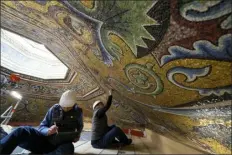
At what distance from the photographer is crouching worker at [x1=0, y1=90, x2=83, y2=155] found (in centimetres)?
306

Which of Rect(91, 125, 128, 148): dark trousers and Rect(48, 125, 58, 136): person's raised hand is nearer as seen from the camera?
Rect(48, 125, 58, 136): person's raised hand

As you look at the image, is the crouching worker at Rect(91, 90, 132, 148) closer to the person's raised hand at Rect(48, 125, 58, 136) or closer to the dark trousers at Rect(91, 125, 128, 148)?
the dark trousers at Rect(91, 125, 128, 148)

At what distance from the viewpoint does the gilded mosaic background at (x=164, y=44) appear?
154 cm

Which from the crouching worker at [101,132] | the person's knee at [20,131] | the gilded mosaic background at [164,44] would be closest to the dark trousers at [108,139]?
the crouching worker at [101,132]

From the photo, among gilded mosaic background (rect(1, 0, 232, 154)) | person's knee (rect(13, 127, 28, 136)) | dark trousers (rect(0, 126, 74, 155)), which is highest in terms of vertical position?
gilded mosaic background (rect(1, 0, 232, 154))

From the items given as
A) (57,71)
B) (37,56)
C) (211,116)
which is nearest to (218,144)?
(211,116)

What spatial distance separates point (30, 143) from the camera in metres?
3.04

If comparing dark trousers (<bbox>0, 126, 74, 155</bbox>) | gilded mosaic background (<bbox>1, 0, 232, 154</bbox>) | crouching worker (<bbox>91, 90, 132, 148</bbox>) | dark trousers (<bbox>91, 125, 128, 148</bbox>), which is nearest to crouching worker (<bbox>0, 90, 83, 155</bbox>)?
dark trousers (<bbox>0, 126, 74, 155</bbox>)

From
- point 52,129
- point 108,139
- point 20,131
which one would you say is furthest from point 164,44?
point 108,139

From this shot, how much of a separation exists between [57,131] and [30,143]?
1.23ft

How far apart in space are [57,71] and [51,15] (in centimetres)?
370

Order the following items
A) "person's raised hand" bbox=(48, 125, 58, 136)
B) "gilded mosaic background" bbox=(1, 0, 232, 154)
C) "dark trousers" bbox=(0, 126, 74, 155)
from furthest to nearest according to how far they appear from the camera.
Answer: "person's raised hand" bbox=(48, 125, 58, 136)
"dark trousers" bbox=(0, 126, 74, 155)
"gilded mosaic background" bbox=(1, 0, 232, 154)

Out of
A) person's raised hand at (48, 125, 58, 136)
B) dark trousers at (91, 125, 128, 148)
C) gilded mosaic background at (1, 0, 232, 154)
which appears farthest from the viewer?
dark trousers at (91, 125, 128, 148)

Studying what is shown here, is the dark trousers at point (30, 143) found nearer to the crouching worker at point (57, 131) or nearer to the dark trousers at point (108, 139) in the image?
the crouching worker at point (57, 131)
